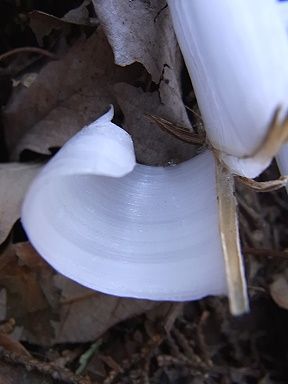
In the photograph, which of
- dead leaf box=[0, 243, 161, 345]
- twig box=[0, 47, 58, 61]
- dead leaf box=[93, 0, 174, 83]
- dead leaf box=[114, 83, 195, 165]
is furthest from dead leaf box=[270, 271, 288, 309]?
twig box=[0, 47, 58, 61]

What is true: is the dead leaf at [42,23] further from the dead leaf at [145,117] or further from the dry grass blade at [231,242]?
the dry grass blade at [231,242]

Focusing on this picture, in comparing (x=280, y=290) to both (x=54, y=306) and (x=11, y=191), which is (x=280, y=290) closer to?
(x=54, y=306)

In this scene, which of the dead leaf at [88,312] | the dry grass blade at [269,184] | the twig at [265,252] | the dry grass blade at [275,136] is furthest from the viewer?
the twig at [265,252]

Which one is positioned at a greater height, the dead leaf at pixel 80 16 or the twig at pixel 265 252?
the dead leaf at pixel 80 16

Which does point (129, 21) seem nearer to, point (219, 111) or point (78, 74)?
point (78, 74)

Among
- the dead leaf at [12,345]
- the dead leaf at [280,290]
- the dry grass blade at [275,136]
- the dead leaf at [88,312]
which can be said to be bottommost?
the dead leaf at [280,290]

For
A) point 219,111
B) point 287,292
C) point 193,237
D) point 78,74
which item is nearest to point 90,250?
point 193,237

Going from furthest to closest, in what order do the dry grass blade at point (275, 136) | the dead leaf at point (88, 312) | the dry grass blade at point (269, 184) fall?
the dead leaf at point (88, 312)
the dry grass blade at point (269, 184)
the dry grass blade at point (275, 136)

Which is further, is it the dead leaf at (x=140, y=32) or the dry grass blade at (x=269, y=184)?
the dead leaf at (x=140, y=32)

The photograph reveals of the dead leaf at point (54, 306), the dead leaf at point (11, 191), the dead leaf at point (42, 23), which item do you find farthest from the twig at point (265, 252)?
the dead leaf at point (42, 23)
